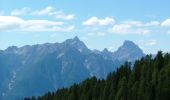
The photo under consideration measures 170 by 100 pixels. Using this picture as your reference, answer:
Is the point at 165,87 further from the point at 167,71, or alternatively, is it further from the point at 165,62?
the point at 165,62

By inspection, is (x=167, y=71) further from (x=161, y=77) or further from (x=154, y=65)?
(x=154, y=65)

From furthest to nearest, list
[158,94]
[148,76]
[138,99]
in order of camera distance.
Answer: [148,76]
[138,99]
[158,94]

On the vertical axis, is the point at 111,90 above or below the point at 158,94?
above

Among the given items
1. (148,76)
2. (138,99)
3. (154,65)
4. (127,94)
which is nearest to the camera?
(138,99)

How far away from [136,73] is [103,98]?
18.8 meters

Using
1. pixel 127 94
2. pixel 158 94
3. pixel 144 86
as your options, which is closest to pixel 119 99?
pixel 127 94

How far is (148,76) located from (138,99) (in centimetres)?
2688

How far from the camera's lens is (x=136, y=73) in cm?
19938

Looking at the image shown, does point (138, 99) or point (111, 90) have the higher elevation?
point (111, 90)

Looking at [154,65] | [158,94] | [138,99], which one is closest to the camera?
[158,94]

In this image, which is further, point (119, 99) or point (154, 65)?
point (154, 65)

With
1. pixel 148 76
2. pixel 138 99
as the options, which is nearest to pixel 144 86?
pixel 138 99

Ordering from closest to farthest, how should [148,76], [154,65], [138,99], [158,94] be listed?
[158,94] < [138,99] < [148,76] < [154,65]

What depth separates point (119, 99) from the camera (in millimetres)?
170125
